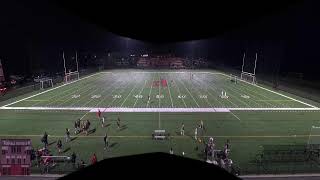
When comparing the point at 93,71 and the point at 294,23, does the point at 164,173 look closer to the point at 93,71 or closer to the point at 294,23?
the point at 294,23

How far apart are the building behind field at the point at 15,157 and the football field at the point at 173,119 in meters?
1.85

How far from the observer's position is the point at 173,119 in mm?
35500

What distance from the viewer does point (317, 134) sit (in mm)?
30891

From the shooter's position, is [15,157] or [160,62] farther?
[160,62]

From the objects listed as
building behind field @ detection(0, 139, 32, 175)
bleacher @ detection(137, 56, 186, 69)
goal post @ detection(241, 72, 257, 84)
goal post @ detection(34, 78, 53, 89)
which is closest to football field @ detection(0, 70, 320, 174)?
building behind field @ detection(0, 139, 32, 175)

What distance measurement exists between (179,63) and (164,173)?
342 feet

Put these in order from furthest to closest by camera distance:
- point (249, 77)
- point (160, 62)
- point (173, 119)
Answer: point (160, 62) < point (249, 77) < point (173, 119)

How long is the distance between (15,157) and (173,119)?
16.9 m

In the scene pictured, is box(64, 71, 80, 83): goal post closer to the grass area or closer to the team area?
the team area

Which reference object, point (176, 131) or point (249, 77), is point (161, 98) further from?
point (249, 77)

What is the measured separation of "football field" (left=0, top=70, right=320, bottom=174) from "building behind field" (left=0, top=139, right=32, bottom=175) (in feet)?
6.07

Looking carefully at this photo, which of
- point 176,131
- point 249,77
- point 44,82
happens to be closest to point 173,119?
point 176,131

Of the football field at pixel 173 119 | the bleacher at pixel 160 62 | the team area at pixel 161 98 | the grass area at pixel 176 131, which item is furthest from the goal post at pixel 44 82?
the bleacher at pixel 160 62

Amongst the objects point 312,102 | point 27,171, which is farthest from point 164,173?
point 312,102
